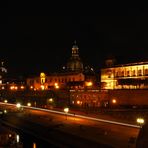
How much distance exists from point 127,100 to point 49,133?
117ft

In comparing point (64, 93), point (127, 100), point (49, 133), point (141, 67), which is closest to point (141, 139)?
point (49, 133)

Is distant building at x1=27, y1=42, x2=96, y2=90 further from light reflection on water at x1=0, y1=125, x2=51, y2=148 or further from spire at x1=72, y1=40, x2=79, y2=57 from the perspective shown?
light reflection on water at x1=0, y1=125, x2=51, y2=148

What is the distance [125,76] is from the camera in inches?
4459

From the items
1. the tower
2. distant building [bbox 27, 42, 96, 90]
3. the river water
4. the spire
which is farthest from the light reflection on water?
the spire

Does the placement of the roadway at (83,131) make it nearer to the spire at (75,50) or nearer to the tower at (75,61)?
the tower at (75,61)

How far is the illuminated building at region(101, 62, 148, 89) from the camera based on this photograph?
98.3 metres

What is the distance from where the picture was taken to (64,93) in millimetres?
100062

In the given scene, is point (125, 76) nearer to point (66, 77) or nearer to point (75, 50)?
point (66, 77)

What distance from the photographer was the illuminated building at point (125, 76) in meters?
98.3

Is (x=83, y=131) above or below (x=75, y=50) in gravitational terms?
below

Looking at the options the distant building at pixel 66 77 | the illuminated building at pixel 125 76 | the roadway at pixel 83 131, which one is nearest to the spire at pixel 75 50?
the distant building at pixel 66 77

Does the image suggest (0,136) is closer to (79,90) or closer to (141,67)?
(79,90)

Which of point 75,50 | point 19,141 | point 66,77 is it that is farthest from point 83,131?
point 75,50

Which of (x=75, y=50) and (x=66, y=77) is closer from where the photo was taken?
(x=66, y=77)
